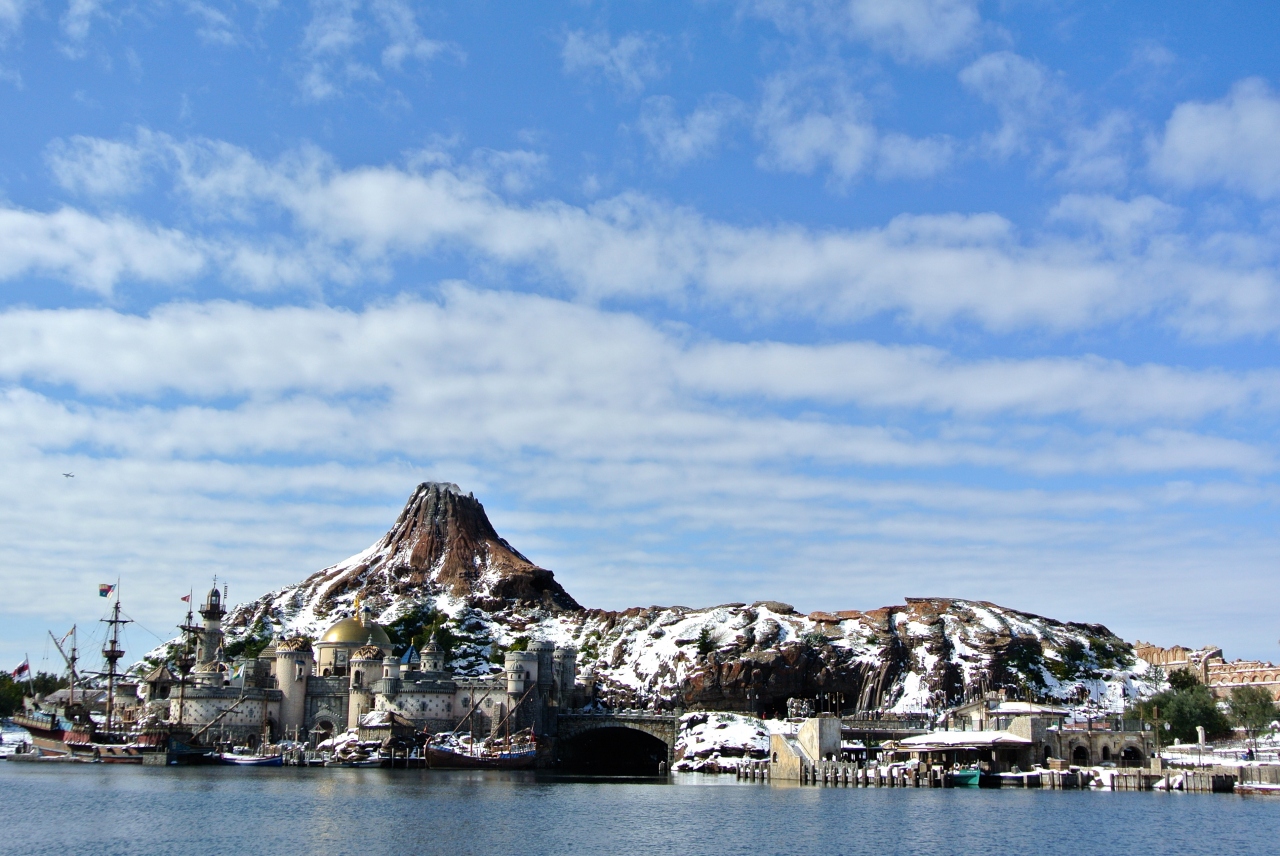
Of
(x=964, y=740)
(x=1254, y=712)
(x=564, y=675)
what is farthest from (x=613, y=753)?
(x=1254, y=712)

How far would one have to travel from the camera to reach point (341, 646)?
183 metres

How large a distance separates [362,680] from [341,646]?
16229 mm

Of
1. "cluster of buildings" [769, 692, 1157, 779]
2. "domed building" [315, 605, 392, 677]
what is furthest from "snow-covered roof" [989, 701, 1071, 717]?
"domed building" [315, 605, 392, 677]

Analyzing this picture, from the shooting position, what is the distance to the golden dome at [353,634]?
7264 inches

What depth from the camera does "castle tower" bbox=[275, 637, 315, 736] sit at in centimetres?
16912

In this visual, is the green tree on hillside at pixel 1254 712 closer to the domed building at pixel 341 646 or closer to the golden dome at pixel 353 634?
the domed building at pixel 341 646

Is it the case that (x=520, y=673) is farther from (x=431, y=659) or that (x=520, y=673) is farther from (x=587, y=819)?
(x=587, y=819)

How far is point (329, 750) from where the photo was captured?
157m

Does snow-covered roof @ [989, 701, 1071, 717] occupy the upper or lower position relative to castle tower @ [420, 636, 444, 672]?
lower

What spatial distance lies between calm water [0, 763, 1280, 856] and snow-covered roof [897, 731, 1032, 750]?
37.7 ft

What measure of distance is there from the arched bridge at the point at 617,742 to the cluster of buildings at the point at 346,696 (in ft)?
16.9

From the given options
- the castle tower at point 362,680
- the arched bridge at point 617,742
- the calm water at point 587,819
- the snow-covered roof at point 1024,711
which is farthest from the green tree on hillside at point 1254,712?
the castle tower at point 362,680

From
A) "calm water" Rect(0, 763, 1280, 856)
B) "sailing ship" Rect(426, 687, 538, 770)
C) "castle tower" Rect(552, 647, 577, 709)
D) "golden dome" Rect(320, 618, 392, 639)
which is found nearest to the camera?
"calm water" Rect(0, 763, 1280, 856)

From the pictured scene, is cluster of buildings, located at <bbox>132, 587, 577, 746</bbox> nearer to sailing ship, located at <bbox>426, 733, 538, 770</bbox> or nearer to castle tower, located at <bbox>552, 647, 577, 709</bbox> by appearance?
castle tower, located at <bbox>552, 647, 577, 709</bbox>
